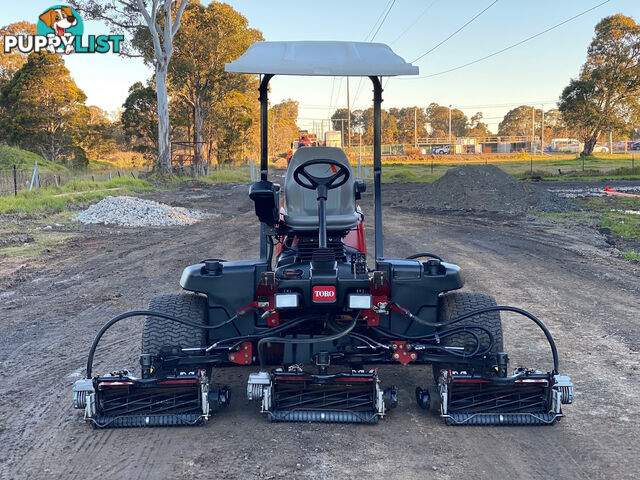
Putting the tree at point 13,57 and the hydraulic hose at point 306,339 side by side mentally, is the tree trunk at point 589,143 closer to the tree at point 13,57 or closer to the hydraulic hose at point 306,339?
the tree at point 13,57

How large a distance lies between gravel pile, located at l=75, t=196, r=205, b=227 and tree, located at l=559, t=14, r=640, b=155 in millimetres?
43235

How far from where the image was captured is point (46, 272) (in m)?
11.1

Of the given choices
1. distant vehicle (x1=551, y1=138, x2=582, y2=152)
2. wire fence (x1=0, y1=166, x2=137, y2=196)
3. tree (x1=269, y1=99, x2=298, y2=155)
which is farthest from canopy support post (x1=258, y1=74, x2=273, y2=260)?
distant vehicle (x1=551, y1=138, x2=582, y2=152)

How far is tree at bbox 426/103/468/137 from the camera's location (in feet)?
373

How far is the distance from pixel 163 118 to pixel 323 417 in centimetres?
3437

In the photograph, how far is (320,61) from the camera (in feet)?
14.7

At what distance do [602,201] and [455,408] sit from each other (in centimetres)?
2191

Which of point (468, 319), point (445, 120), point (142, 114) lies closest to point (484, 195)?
point (468, 319)

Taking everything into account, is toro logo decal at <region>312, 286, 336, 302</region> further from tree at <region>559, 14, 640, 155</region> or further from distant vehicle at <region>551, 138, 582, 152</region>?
distant vehicle at <region>551, 138, 582, 152</region>

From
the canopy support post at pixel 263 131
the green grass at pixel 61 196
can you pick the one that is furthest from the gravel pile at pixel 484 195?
the canopy support post at pixel 263 131

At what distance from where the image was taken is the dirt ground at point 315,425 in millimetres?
4012

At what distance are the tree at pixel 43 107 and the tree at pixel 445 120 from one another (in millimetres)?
78761

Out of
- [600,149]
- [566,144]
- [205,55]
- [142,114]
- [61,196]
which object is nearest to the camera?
[61,196]

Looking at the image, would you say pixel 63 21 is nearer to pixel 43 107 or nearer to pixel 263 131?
pixel 43 107
